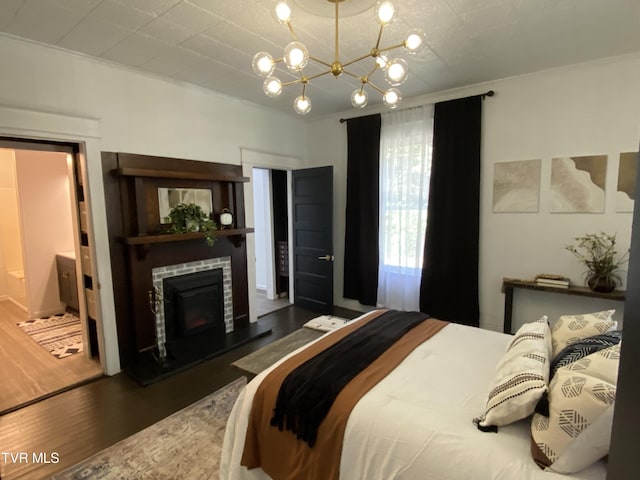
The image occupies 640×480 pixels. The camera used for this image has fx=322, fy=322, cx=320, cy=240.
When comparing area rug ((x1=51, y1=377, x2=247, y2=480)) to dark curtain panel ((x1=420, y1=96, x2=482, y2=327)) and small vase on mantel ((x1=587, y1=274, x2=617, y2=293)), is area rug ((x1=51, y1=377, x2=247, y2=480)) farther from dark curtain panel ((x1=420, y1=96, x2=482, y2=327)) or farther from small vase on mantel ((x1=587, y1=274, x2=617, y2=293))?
small vase on mantel ((x1=587, y1=274, x2=617, y2=293))

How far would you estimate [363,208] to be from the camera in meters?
4.39

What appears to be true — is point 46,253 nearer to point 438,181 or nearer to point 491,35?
point 438,181

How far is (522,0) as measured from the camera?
2.07m

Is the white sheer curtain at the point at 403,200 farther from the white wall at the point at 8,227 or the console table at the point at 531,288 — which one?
the white wall at the point at 8,227

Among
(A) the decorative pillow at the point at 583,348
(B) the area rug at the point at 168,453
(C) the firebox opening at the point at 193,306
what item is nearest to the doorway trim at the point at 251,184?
(C) the firebox opening at the point at 193,306

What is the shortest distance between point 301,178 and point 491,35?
286cm

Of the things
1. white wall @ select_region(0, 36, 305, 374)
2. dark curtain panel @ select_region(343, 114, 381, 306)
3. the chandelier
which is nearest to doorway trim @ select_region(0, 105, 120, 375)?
white wall @ select_region(0, 36, 305, 374)

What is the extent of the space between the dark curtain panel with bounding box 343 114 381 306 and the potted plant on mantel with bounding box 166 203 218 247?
192cm

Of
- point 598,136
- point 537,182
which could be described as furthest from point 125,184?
point 598,136

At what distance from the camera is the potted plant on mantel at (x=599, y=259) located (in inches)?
115

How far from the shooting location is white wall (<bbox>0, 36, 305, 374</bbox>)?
2451 millimetres

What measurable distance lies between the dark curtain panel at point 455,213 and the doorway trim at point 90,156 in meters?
3.41

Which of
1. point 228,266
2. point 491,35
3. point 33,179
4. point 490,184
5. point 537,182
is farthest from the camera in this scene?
point 33,179

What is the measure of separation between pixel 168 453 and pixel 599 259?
3.92m
